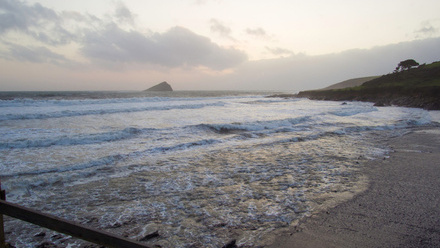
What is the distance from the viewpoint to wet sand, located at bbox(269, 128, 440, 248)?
3.54 meters

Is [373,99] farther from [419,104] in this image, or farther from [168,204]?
[168,204]

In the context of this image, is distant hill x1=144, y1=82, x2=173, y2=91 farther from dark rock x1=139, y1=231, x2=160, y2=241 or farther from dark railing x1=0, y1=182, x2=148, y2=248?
dark railing x1=0, y1=182, x2=148, y2=248

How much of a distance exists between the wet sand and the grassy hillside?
29.5m

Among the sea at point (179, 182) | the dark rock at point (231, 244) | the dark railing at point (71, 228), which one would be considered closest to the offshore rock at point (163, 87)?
the sea at point (179, 182)

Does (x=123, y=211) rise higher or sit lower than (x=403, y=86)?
lower

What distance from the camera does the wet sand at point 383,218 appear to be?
3.54 metres

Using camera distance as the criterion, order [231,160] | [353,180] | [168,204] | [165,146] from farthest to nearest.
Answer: [165,146]
[231,160]
[353,180]
[168,204]

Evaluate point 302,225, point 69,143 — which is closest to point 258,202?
point 302,225

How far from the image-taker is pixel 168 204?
4.87 m

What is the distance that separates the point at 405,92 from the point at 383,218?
39.8 m

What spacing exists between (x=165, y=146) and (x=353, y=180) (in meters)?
7.14

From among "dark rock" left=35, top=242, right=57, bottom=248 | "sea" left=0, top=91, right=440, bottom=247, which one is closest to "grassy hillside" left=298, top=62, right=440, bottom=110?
"sea" left=0, top=91, right=440, bottom=247

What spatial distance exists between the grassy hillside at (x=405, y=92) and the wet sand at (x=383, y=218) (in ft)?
96.8

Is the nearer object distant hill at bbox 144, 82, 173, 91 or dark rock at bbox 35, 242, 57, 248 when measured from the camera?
dark rock at bbox 35, 242, 57, 248
